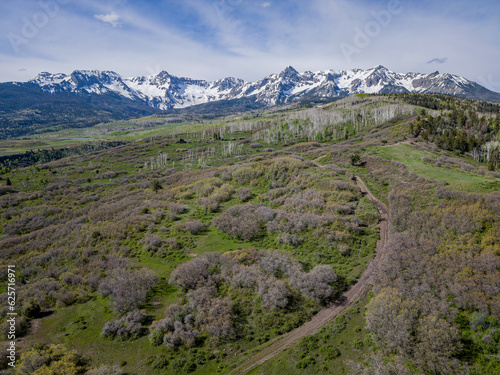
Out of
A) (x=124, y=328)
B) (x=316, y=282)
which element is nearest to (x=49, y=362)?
(x=124, y=328)

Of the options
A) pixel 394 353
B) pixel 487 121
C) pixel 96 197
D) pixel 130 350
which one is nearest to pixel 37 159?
pixel 96 197

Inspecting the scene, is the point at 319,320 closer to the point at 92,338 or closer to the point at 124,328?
the point at 124,328

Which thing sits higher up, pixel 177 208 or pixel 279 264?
pixel 177 208

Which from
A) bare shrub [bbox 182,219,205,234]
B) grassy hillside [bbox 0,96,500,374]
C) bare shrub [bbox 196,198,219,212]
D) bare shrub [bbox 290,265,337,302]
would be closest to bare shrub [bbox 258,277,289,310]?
grassy hillside [bbox 0,96,500,374]

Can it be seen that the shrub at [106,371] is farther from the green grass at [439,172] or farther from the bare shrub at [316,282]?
the green grass at [439,172]

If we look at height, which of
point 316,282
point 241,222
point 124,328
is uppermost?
point 241,222

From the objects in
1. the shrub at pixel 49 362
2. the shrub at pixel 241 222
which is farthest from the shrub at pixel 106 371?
the shrub at pixel 241 222

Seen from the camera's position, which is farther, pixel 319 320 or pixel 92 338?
pixel 92 338

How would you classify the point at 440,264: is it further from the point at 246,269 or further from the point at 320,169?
the point at 320,169
